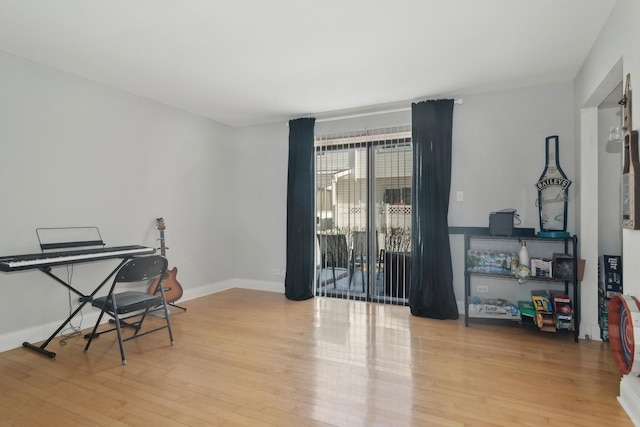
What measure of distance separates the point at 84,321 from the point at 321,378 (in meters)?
2.64

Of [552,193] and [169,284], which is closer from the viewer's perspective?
[552,193]

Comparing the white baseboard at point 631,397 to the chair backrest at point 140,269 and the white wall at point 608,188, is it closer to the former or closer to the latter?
the white wall at point 608,188

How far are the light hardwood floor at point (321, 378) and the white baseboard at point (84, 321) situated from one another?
0.10 metres

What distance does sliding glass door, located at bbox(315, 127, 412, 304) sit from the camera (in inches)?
170

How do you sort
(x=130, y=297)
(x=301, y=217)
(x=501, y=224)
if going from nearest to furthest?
(x=130, y=297), (x=501, y=224), (x=301, y=217)

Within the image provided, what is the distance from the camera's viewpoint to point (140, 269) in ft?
9.62

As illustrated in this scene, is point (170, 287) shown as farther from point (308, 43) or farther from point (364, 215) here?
point (308, 43)

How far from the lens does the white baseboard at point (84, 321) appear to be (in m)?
2.93

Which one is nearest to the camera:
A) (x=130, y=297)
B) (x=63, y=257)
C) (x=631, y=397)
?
(x=631, y=397)

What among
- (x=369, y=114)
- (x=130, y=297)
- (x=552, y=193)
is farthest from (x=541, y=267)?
(x=130, y=297)

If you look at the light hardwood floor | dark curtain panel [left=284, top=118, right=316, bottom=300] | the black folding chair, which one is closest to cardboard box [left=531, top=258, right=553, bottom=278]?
the light hardwood floor

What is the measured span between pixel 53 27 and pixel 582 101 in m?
4.45

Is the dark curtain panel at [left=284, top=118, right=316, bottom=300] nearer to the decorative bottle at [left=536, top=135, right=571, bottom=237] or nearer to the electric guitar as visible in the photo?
the electric guitar

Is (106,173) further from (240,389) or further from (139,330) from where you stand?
(240,389)
